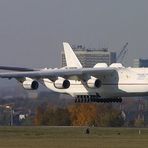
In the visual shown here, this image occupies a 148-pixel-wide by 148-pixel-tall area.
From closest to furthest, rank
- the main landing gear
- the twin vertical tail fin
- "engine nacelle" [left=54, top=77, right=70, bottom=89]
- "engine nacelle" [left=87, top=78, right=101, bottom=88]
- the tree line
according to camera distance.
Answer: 1. "engine nacelle" [left=54, top=77, right=70, bottom=89]
2. "engine nacelle" [left=87, top=78, right=101, bottom=88]
3. the main landing gear
4. the twin vertical tail fin
5. the tree line

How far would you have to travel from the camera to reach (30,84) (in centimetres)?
9881

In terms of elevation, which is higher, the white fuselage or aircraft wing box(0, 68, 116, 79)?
aircraft wing box(0, 68, 116, 79)

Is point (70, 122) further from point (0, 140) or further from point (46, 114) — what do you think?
point (0, 140)

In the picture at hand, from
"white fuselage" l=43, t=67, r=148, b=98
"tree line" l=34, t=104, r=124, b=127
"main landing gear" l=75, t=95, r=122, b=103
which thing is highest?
"white fuselage" l=43, t=67, r=148, b=98

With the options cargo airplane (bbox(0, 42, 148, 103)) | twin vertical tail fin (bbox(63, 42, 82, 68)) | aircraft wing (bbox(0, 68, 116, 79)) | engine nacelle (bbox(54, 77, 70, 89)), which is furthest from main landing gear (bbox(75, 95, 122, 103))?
twin vertical tail fin (bbox(63, 42, 82, 68))

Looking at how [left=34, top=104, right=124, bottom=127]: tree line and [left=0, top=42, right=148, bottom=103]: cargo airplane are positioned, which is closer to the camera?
[left=0, top=42, right=148, bottom=103]: cargo airplane

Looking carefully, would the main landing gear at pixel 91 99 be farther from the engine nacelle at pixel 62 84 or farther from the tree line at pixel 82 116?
the tree line at pixel 82 116

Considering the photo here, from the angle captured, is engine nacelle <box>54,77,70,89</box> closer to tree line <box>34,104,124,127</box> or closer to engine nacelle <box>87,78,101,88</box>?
engine nacelle <box>87,78,101,88</box>

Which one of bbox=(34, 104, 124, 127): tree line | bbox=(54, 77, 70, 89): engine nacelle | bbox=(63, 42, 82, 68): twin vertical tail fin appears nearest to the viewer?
bbox=(54, 77, 70, 89): engine nacelle

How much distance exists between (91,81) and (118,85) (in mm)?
3121

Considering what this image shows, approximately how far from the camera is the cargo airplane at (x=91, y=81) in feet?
328

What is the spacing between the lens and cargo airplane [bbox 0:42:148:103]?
100125mm

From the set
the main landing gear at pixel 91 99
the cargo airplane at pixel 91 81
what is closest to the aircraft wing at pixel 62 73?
the cargo airplane at pixel 91 81

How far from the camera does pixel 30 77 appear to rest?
100250 mm
